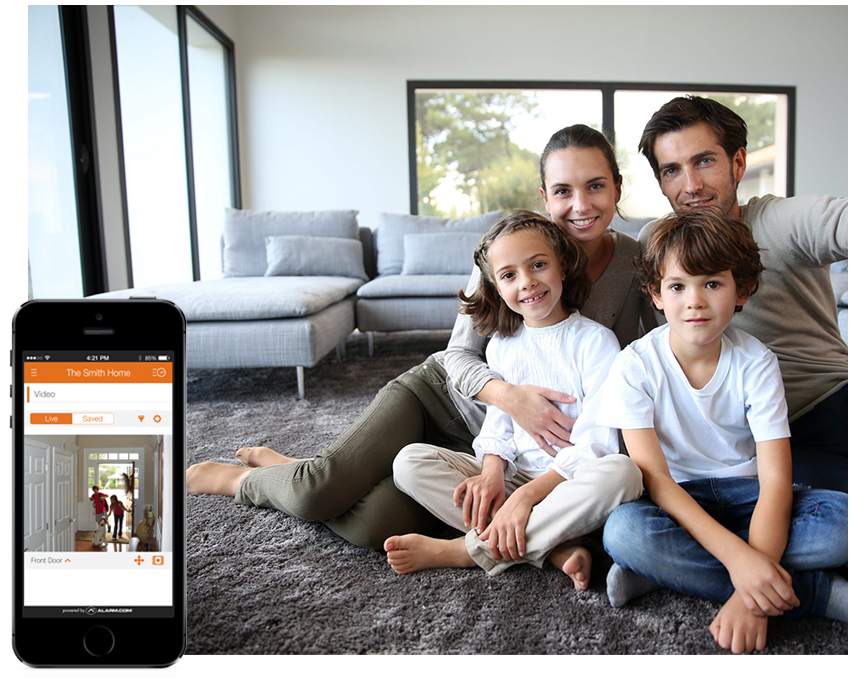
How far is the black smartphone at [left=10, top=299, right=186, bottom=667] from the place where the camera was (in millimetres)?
545

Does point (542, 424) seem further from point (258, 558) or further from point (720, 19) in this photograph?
point (720, 19)

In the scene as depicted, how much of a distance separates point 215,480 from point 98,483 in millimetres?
812

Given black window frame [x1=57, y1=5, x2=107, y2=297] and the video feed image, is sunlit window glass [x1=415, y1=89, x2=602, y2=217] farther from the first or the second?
the video feed image

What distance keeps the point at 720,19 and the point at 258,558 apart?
598 cm

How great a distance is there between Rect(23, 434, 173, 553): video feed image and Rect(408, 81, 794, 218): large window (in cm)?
492

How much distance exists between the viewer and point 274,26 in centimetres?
510

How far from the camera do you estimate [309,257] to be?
3.71 meters

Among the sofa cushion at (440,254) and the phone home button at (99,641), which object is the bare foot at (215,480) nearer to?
the phone home button at (99,641)

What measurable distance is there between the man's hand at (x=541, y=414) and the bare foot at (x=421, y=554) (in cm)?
22

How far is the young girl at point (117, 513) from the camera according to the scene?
0.57 metres


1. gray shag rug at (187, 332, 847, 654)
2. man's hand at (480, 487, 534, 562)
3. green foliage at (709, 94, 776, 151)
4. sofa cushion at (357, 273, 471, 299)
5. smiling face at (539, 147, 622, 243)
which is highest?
green foliage at (709, 94, 776, 151)

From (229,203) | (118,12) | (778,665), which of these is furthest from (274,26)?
(778,665)

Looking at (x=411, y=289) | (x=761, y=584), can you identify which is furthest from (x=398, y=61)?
(x=761, y=584)

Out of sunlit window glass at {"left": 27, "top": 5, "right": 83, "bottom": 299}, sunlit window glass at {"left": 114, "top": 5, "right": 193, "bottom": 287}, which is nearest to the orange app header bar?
sunlit window glass at {"left": 27, "top": 5, "right": 83, "bottom": 299}
